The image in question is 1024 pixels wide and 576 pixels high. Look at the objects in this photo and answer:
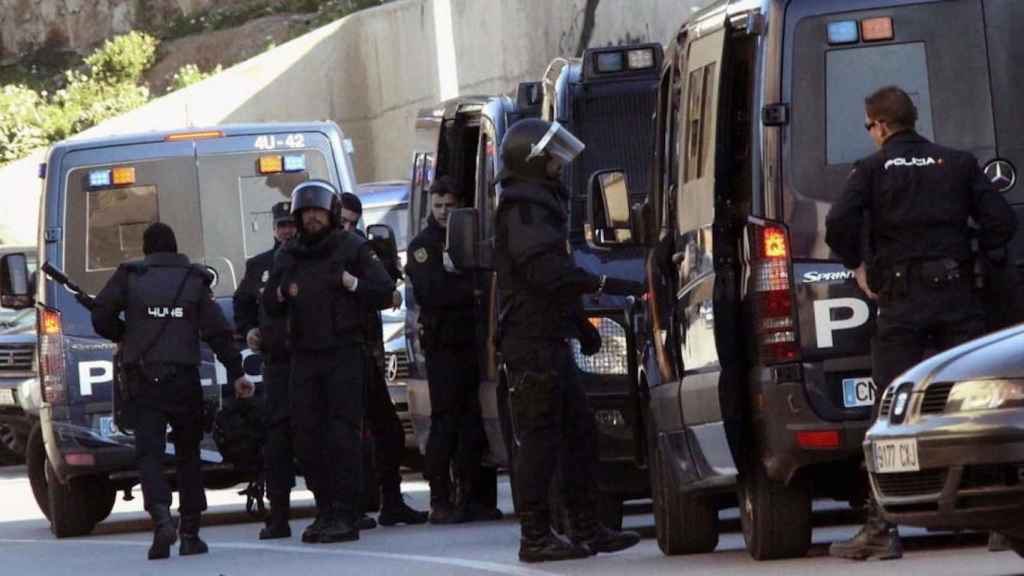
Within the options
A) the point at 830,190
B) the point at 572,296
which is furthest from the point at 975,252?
the point at 572,296

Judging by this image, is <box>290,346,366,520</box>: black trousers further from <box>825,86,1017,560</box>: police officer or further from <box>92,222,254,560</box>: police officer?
<box>825,86,1017,560</box>: police officer

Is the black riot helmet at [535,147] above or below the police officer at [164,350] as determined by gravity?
above

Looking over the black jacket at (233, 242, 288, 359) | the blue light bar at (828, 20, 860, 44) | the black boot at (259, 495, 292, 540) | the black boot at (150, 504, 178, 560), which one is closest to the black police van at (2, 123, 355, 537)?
the black jacket at (233, 242, 288, 359)

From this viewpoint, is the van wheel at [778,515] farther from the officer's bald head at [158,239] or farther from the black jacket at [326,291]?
the officer's bald head at [158,239]

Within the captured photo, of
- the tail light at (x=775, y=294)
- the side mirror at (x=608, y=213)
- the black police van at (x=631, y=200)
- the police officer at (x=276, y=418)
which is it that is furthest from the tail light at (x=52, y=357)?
the tail light at (x=775, y=294)

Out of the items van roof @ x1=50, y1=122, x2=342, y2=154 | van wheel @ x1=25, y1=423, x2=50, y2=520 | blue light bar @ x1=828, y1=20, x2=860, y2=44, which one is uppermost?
van roof @ x1=50, y1=122, x2=342, y2=154

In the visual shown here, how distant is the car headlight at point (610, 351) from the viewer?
13672mm

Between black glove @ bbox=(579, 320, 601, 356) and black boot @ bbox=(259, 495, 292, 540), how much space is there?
3.40 m

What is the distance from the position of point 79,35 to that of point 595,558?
5994 cm

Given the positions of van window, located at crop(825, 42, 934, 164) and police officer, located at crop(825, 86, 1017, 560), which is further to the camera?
van window, located at crop(825, 42, 934, 164)

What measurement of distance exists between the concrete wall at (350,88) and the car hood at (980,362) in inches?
1097

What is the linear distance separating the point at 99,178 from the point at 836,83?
7.71 meters

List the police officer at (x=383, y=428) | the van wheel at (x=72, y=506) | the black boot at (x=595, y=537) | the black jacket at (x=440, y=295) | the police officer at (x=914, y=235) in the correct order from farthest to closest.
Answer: the van wheel at (x=72, y=506) < the police officer at (x=383, y=428) < the black jacket at (x=440, y=295) < the black boot at (x=595, y=537) < the police officer at (x=914, y=235)

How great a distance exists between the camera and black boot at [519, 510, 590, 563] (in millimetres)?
12047
